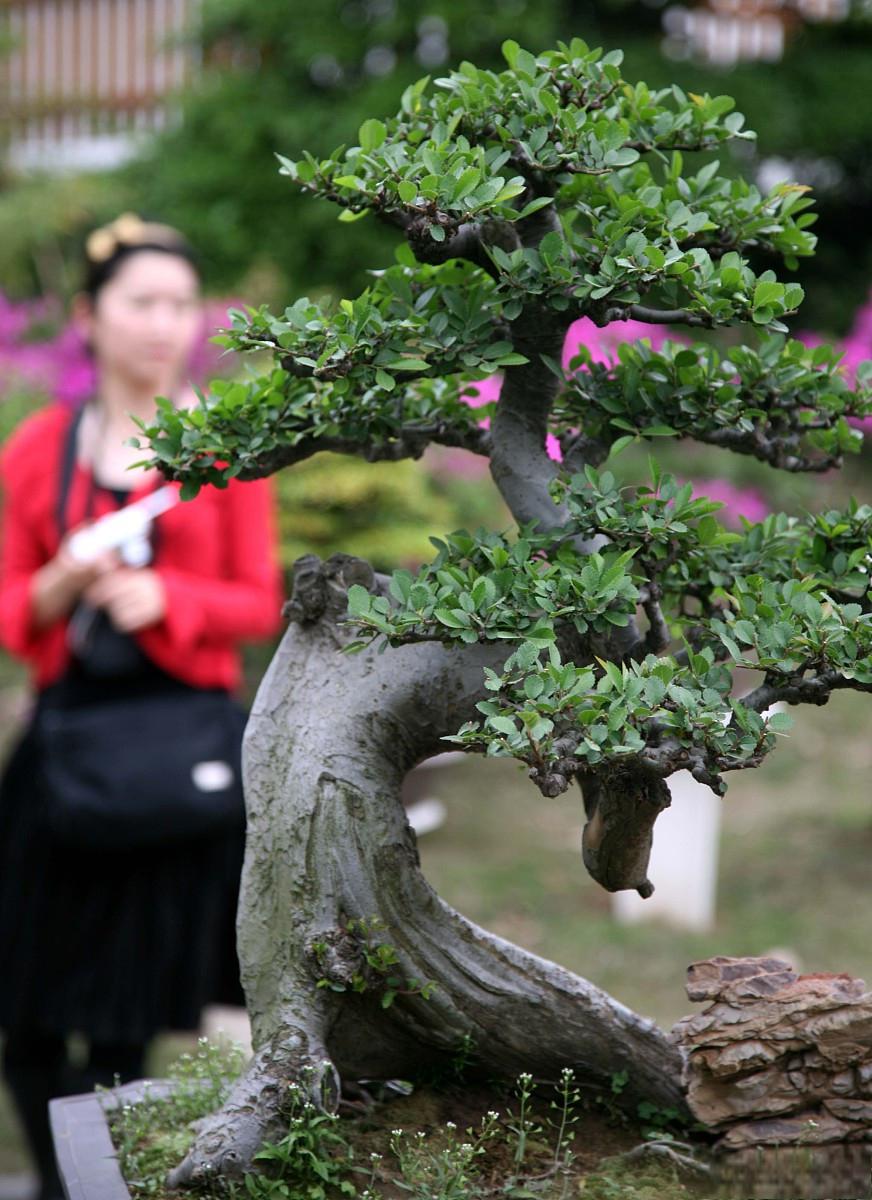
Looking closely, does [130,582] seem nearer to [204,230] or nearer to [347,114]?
[347,114]

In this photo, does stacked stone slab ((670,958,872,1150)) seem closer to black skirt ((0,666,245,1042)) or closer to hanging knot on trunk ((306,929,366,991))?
hanging knot on trunk ((306,929,366,991))

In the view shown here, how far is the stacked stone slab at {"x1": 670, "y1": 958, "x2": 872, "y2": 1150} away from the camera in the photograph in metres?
1.59

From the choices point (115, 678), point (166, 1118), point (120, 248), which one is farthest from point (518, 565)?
point (120, 248)

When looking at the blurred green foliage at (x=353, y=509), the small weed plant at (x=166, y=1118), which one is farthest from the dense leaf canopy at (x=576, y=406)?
the blurred green foliage at (x=353, y=509)

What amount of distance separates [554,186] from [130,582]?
1621 mm

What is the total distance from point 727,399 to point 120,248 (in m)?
1.95

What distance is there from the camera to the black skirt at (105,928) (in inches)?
116

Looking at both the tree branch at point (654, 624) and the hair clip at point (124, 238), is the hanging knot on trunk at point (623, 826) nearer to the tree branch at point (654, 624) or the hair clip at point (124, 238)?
the tree branch at point (654, 624)

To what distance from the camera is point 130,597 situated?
2.86m

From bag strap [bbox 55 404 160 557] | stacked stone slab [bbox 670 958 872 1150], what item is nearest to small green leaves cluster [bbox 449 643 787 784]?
stacked stone slab [bbox 670 958 872 1150]

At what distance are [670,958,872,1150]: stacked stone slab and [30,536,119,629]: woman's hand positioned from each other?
168cm

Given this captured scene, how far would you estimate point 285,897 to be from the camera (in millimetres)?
1628

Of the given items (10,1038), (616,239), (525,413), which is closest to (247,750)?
(525,413)

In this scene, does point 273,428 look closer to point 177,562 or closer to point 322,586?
point 322,586
